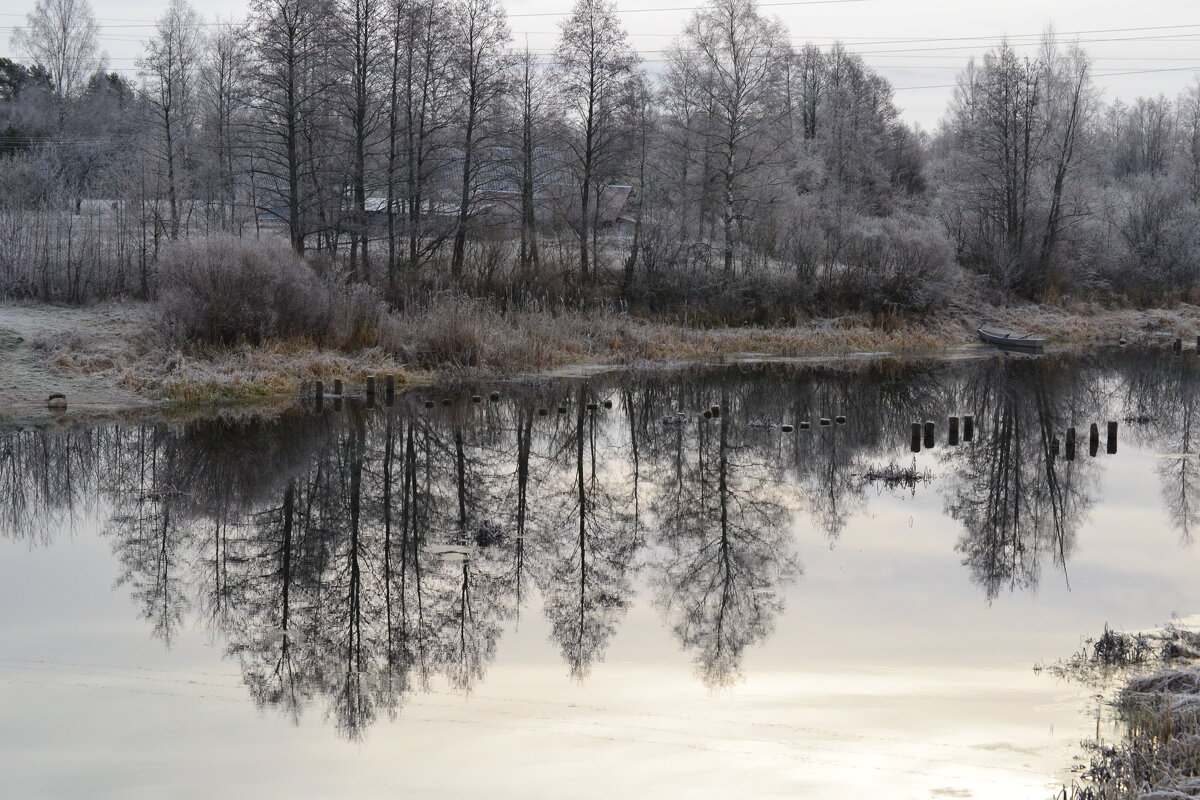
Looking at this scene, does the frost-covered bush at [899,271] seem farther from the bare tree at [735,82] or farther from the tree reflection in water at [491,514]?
the tree reflection in water at [491,514]

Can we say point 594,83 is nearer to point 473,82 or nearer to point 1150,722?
point 473,82

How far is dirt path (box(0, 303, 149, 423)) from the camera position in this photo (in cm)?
2156

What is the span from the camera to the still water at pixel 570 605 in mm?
7633

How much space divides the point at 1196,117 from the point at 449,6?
237 feet

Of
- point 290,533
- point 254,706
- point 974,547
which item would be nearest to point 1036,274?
point 974,547

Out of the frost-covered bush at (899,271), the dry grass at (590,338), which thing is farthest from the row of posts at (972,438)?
the frost-covered bush at (899,271)

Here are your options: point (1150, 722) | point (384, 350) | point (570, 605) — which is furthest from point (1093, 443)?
point (384, 350)

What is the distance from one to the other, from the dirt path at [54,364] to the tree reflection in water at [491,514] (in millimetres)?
2132

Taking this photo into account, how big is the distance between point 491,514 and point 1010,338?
29286 millimetres

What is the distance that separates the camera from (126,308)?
94.7ft

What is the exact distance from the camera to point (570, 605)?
36.6 feet

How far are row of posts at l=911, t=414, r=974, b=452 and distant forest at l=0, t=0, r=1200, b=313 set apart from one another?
16.1 meters

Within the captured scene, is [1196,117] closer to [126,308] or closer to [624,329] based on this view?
[624,329]

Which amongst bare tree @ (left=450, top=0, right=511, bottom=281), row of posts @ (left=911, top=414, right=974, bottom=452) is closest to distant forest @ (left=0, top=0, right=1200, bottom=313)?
bare tree @ (left=450, top=0, right=511, bottom=281)
